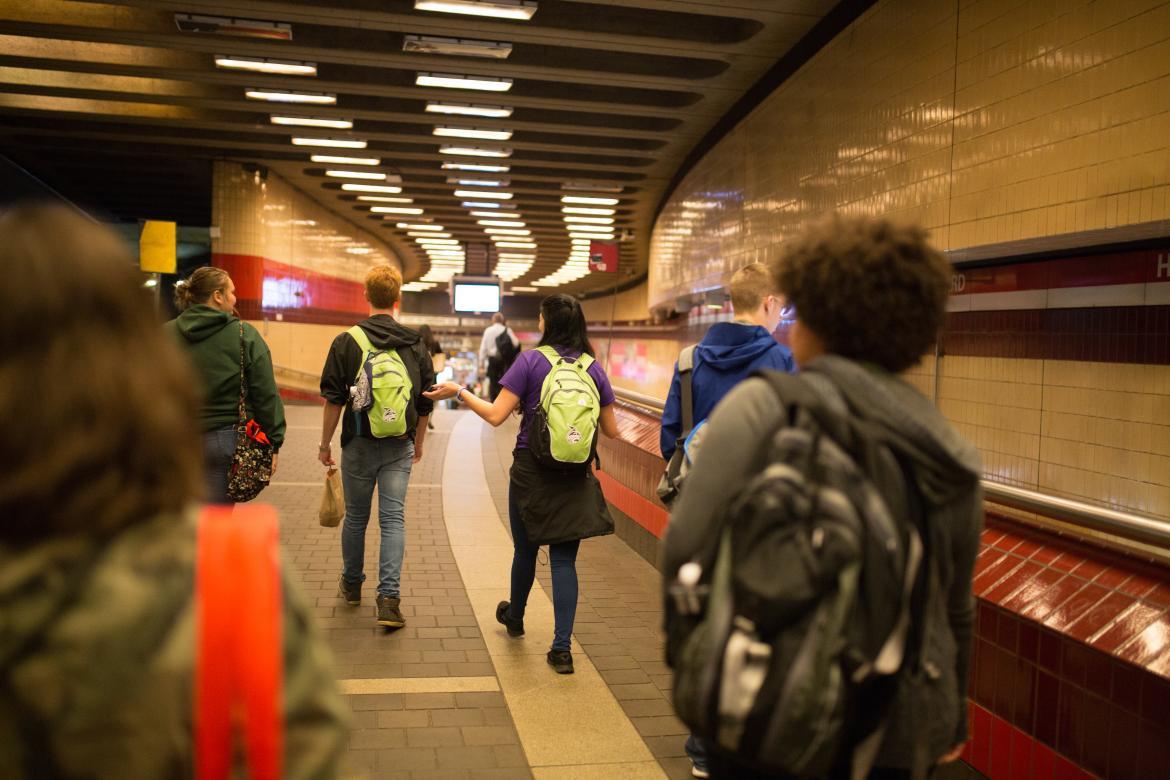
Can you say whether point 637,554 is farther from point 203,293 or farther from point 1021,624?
point 1021,624

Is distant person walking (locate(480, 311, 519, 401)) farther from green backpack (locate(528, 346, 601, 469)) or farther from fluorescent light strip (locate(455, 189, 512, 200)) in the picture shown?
green backpack (locate(528, 346, 601, 469))

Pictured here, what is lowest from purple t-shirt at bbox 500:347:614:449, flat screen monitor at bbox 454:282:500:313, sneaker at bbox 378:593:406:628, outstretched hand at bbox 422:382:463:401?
sneaker at bbox 378:593:406:628

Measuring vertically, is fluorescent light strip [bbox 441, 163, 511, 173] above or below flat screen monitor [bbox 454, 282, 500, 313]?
above

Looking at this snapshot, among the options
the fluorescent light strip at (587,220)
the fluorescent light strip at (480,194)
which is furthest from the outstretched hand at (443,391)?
the fluorescent light strip at (587,220)

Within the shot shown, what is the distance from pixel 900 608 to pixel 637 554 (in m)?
6.05

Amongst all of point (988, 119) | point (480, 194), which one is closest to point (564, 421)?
point (988, 119)

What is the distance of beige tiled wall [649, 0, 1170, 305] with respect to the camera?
467cm

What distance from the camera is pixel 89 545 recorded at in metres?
1.17

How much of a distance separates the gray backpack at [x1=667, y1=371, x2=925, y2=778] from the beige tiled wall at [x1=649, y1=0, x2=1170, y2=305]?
143 inches

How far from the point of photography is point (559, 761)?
3.73m

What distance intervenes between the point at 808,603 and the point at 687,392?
2.21 meters

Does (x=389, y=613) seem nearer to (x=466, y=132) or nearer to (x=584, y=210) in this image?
(x=466, y=132)

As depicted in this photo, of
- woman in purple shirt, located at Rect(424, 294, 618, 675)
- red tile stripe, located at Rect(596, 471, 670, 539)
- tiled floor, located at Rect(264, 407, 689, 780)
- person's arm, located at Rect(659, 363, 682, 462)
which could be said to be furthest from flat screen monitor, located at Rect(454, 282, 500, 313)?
person's arm, located at Rect(659, 363, 682, 462)

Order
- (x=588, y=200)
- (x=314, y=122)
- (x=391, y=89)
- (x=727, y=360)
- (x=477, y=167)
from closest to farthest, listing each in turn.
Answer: (x=727, y=360) < (x=391, y=89) < (x=314, y=122) < (x=477, y=167) < (x=588, y=200)
